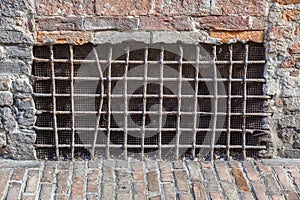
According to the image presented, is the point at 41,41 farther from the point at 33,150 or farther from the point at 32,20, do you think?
the point at 33,150

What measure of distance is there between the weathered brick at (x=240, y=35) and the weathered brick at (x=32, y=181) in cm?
147

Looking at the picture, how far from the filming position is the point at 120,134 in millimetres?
3379

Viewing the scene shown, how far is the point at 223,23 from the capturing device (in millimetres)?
3154

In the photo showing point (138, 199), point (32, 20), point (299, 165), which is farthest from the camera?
point (299, 165)

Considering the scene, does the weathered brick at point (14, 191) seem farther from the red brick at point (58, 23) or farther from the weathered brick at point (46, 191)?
the red brick at point (58, 23)

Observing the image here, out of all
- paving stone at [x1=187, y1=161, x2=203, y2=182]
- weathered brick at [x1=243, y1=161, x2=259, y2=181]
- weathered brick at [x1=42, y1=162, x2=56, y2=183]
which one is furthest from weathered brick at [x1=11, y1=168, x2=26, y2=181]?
weathered brick at [x1=243, y1=161, x2=259, y2=181]

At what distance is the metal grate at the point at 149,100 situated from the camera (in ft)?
10.6

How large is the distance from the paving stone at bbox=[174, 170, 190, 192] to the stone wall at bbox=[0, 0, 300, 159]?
86 centimetres

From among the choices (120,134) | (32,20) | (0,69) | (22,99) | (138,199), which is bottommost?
(138,199)

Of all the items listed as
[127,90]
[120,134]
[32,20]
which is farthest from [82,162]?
[32,20]

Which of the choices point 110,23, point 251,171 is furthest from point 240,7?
point 251,171

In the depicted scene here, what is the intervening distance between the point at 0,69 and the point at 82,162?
2.73ft

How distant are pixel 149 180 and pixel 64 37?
1.08 metres

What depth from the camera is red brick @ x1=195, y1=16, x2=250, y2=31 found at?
3145 millimetres
